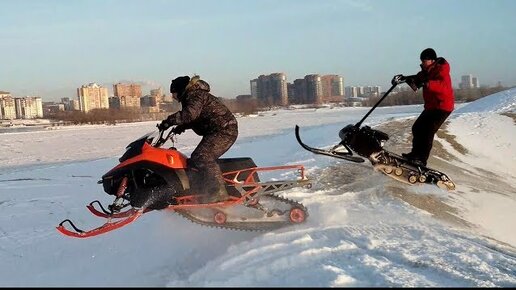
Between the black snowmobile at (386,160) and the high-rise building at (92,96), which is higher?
the high-rise building at (92,96)

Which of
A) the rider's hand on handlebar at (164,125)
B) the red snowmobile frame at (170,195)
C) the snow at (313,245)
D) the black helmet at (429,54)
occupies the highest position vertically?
the black helmet at (429,54)

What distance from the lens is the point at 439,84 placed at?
7742mm

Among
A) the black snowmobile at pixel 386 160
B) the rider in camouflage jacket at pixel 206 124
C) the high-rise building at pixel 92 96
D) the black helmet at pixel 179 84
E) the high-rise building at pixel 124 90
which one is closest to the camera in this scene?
the rider in camouflage jacket at pixel 206 124

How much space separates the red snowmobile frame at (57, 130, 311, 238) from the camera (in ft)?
20.6

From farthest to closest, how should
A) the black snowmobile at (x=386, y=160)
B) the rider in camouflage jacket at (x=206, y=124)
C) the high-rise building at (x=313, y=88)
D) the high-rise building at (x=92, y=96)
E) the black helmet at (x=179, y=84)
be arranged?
the high-rise building at (x=92, y=96) → the high-rise building at (x=313, y=88) → the black snowmobile at (x=386, y=160) → the black helmet at (x=179, y=84) → the rider in camouflage jacket at (x=206, y=124)

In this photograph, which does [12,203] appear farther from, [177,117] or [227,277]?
[227,277]

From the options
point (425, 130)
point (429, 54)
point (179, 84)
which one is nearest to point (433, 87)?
point (429, 54)

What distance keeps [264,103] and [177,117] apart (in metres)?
120

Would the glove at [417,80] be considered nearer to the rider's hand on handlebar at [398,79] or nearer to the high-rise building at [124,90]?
the rider's hand on handlebar at [398,79]

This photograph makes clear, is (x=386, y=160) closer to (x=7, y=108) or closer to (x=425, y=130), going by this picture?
Answer: (x=425, y=130)

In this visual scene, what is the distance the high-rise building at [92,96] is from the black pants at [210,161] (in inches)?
5965

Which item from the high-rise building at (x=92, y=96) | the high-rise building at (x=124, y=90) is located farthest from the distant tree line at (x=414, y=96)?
the high-rise building at (x=92, y=96)

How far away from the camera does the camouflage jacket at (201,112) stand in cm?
637

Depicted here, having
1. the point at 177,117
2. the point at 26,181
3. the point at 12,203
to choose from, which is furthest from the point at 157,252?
the point at 26,181
